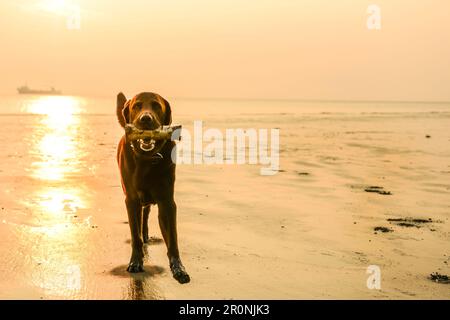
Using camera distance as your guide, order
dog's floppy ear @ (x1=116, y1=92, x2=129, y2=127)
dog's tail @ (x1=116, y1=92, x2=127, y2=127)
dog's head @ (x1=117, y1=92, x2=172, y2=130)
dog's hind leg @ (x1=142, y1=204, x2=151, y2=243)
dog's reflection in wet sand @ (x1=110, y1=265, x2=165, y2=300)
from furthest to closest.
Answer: dog's hind leg @ (x1=142, y1=204, x2=151, y2=243) → dog's tail @ (x1=116, y1=92, x2=127, y2=127) → dog's floppy ear @ (x1=116, y1=92, x2=129, y2=127) → dog's head @ (x1=117, y1=92, x2=172, y2=130) → dog's reflection in wet sand @ (x1=110, y1=265, x2=165, y2=300)

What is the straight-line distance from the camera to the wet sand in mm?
4520

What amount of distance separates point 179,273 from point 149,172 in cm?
105

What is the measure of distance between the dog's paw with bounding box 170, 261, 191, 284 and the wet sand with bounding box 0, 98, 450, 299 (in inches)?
3.5

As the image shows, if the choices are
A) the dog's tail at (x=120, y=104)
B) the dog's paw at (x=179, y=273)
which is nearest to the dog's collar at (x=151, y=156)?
the dog's tail at (x=120, y=104)

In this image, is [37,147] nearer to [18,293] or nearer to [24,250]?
[24,250]

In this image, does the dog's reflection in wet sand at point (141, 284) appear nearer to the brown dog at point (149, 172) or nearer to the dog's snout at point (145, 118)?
the brown dog at point (149, 172)

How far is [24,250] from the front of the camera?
541cm

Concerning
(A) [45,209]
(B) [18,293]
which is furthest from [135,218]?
(A) [45,209]

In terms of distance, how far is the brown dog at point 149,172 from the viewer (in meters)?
4.52

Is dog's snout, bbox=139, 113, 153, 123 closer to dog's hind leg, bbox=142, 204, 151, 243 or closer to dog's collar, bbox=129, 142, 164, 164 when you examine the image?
dog's collar, bbox=129, 142, 164, 164

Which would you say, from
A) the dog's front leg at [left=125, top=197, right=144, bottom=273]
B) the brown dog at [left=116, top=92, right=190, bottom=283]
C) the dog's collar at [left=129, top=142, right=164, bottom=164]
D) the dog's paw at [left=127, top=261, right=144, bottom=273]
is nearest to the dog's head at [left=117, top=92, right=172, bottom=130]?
the brown dog at [left=116, top=92, right=190, bottom=283]

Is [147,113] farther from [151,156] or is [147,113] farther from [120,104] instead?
[120,104]

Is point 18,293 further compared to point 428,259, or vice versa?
point 428,259

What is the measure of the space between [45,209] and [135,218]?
305 cm
